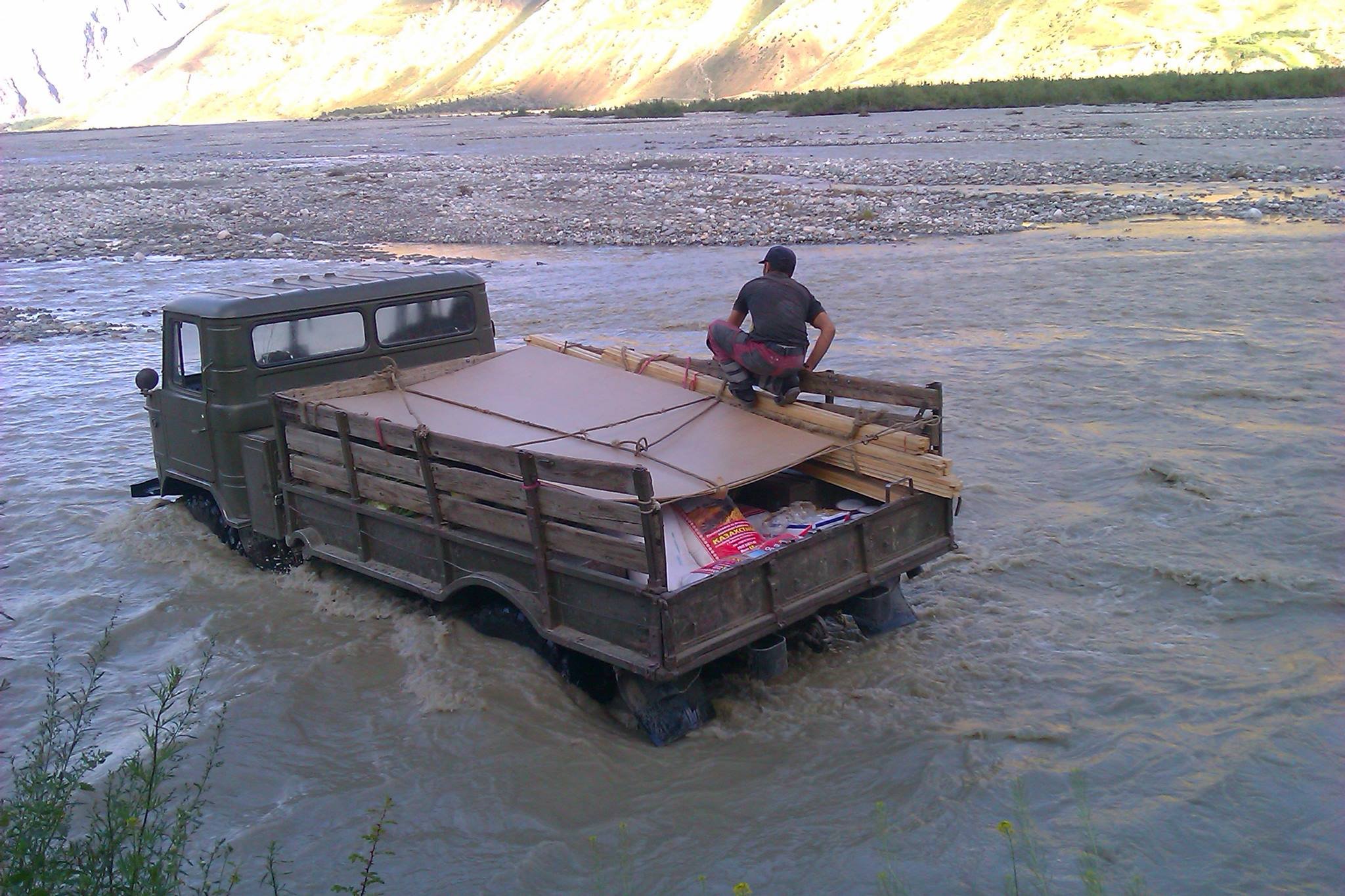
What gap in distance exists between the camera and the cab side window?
22.9ft

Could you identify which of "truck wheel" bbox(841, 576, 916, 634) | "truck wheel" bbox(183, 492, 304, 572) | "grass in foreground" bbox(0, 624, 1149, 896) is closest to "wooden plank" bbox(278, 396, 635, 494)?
"truck wheel" bbox(183, 492, 304, 572)

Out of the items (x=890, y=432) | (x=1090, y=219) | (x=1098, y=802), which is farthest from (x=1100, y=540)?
(x=1090, y=219)

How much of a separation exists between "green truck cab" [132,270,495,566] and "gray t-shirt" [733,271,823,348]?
2131 millimetres

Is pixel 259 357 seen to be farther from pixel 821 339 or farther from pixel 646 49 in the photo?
pixel 646 49

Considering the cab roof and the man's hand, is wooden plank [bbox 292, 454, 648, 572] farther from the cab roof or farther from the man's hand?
the man's hand

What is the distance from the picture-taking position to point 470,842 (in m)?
4.64

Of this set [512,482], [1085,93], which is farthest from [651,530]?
[1085,93]

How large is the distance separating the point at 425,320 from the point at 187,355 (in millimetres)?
1471

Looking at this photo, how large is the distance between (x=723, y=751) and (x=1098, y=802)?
61.5 inches

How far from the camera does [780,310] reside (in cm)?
668

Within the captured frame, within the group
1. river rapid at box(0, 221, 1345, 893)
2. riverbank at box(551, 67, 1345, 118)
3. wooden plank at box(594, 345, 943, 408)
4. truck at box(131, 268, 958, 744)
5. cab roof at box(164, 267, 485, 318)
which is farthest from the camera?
riverbank at box(551, 67, 1345, 118)

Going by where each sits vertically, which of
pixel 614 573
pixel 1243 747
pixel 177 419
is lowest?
pixel 1243 747

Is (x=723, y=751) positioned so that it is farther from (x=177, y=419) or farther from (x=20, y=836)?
(x=177, y=419)

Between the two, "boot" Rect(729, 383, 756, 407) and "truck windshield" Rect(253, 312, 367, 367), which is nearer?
"boot" Rect(729, 383, 756, 407)
